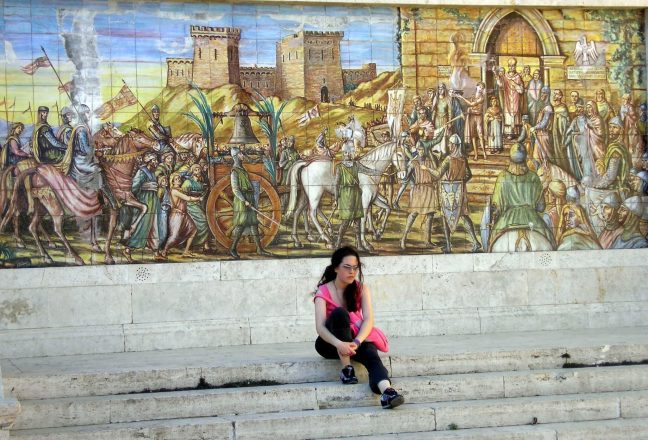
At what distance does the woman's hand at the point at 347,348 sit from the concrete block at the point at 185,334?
3.50 metres

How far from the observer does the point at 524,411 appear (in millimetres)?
9523

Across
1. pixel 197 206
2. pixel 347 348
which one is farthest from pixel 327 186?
pixel 347 348

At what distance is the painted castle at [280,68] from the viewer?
13320mm

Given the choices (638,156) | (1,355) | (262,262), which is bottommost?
(1,355)

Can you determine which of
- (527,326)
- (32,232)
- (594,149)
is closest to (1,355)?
(32,232)

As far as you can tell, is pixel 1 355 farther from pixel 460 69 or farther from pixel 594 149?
pixel 594 149

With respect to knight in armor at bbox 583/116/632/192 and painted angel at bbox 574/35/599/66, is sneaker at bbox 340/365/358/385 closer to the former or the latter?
knight in armor at bbox 583/116/632/192

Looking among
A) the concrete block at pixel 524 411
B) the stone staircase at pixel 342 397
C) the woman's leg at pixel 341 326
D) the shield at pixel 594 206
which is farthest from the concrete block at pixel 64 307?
the shield at pixel 594 206

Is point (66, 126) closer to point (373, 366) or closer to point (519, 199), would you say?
point (373, 366)

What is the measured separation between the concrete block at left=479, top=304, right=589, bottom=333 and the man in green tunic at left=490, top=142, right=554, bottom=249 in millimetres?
858

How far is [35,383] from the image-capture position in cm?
951

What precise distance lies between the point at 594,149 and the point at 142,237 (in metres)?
5.77

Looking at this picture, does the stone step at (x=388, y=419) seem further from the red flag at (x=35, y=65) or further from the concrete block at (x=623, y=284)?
the red flag at (x=35, y=65)

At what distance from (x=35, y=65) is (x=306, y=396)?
5589mm
